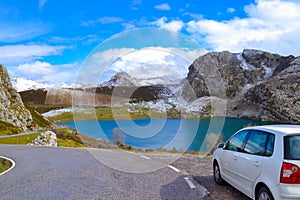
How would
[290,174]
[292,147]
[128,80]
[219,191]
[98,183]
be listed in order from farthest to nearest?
[128,80]
[98,183]
[219,191]
[292,147]
[290,174]

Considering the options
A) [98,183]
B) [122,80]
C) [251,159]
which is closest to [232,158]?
[251,159]

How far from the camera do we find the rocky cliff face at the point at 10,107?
241 ft

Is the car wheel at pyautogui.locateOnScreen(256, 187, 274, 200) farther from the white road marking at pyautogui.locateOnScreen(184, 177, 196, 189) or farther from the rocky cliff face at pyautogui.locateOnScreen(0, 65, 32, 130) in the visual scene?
the rocky cliff face at pyautogui.locateOnScreen(0, 65, 32, 130)

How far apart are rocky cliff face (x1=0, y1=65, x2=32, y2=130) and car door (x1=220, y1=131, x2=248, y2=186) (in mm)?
70921

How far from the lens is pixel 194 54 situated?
12805 mm

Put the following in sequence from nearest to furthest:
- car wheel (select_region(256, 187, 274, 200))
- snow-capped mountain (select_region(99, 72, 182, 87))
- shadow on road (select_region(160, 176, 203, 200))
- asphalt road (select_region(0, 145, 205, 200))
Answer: car wheel (select_region(256, 187, 274, 200)) → shadow on road (select_region(160, 176, 203, 200)) → asphalt road (select_region(0, 145, 205, 200)) → snow-capped mountain (select_region(99, 72, 182, 87))

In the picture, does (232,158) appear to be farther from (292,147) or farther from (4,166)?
(4,166)

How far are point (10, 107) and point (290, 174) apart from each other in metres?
82.3

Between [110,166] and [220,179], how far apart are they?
18.1ft

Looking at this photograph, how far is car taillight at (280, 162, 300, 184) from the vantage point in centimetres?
570

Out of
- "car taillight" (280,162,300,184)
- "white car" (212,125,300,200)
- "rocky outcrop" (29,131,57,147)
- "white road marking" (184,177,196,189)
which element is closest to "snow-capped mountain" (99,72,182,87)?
"white road marking" (184,177,196,189)

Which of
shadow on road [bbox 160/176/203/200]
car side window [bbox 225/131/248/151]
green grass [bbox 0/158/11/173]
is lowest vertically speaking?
green grass [bbox 0/158/11/173]

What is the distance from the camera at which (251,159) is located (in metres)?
7.06

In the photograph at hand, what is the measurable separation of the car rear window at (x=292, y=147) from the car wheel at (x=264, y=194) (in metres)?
0.83
